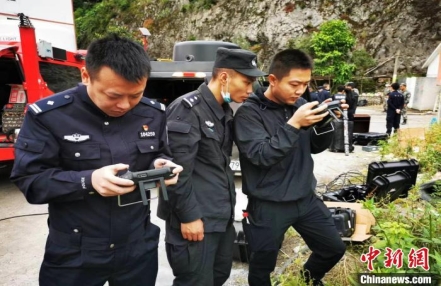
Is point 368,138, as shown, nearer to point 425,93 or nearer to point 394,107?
point 394,107

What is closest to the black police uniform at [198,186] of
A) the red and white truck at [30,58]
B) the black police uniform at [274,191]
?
the black police uniform at [274,191]

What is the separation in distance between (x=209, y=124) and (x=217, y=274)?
37.2 inches

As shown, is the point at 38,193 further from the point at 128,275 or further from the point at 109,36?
the point at 109,36

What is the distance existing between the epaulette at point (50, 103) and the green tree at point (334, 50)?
69.5 ft

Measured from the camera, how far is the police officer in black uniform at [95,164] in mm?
1256

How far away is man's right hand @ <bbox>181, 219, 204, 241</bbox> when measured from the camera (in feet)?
5.71

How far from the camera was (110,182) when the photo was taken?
1.18 metres

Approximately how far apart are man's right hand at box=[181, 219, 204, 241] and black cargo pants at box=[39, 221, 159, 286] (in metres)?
0.27

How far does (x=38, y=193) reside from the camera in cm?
126

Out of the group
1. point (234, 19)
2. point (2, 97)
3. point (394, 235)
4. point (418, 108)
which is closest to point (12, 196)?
point (2, 97)

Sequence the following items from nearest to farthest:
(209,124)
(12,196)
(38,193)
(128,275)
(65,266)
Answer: (38,193)
(65,266)
(128,275)
(209,124)
(12,196)

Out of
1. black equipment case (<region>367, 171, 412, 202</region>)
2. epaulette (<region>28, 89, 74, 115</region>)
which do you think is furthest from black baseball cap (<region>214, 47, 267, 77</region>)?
black equipment case (<region>367, 171, 412, 202</region>)

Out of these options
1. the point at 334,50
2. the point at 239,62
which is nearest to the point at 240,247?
the point at 239,62

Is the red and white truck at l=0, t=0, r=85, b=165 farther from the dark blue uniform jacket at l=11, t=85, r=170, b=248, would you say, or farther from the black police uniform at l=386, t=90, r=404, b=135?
the black police uniform at l=386, t=90, r=404, b=135
